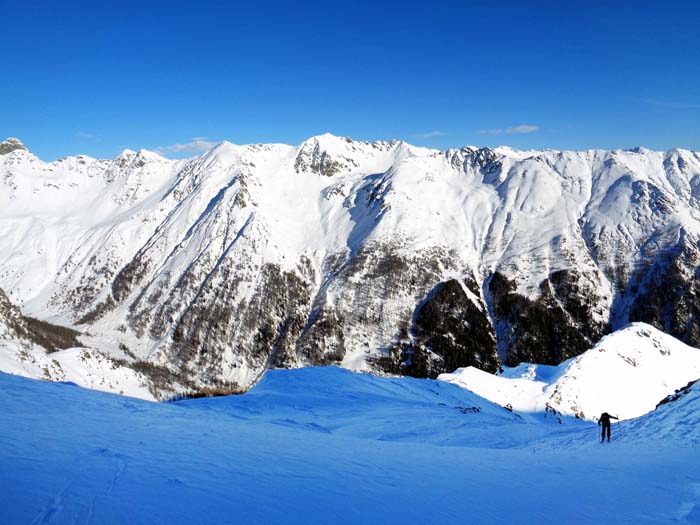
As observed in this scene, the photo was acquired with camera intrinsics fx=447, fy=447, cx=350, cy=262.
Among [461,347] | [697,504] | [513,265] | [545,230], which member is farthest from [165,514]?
[545,230]

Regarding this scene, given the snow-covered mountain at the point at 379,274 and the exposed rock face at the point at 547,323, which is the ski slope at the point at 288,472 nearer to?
the snow-covered mountain at the point at 379,274

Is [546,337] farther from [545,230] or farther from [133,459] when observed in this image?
[133,459]

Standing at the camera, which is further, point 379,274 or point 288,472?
point 379,274

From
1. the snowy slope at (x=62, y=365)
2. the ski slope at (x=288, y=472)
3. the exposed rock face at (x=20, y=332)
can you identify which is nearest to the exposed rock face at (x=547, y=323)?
the snowy slope at (x=62, y=365)

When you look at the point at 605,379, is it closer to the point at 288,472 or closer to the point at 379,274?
the point at 288,472

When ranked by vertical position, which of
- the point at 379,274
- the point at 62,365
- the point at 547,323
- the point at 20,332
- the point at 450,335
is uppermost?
the point at 379,274

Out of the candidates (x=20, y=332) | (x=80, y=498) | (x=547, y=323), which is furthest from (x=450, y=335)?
(x=80, y=498)
